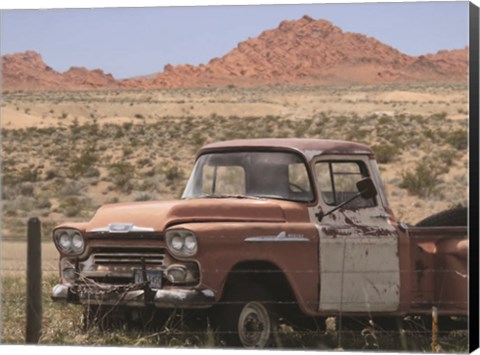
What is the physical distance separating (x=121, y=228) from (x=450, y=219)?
3398mm

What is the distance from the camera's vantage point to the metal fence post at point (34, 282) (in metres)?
11.3

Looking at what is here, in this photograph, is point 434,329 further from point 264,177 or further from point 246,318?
point 264,177

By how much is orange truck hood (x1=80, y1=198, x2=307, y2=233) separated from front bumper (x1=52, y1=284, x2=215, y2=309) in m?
0.50

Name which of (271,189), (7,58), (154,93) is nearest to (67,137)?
(7,58)

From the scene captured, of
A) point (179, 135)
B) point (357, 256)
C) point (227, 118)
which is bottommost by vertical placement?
point (357, 256)

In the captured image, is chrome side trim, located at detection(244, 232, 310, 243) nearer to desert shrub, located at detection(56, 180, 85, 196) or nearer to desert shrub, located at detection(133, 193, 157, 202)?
desert shrub, located at detection(133, 193, 157, 202)

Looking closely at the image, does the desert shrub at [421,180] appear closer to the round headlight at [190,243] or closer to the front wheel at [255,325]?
the front wheel at [255,325]

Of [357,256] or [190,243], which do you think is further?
[357,256]

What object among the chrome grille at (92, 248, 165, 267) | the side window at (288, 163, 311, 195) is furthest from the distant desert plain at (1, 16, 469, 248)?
the chrome grille at (92, 248, 165, 267)

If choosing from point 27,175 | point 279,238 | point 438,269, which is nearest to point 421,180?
point 27,175

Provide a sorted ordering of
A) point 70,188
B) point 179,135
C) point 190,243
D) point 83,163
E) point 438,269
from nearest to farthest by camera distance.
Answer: point 190,243
point 438,269
point 70,188
point 83,163
point 179,135

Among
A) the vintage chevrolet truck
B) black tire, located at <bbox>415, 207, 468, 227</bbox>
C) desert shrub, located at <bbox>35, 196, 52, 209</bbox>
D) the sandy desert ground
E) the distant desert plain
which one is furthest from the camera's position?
the distant desert plain

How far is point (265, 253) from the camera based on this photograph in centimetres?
1099

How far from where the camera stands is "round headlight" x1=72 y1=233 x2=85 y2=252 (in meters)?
11.4
